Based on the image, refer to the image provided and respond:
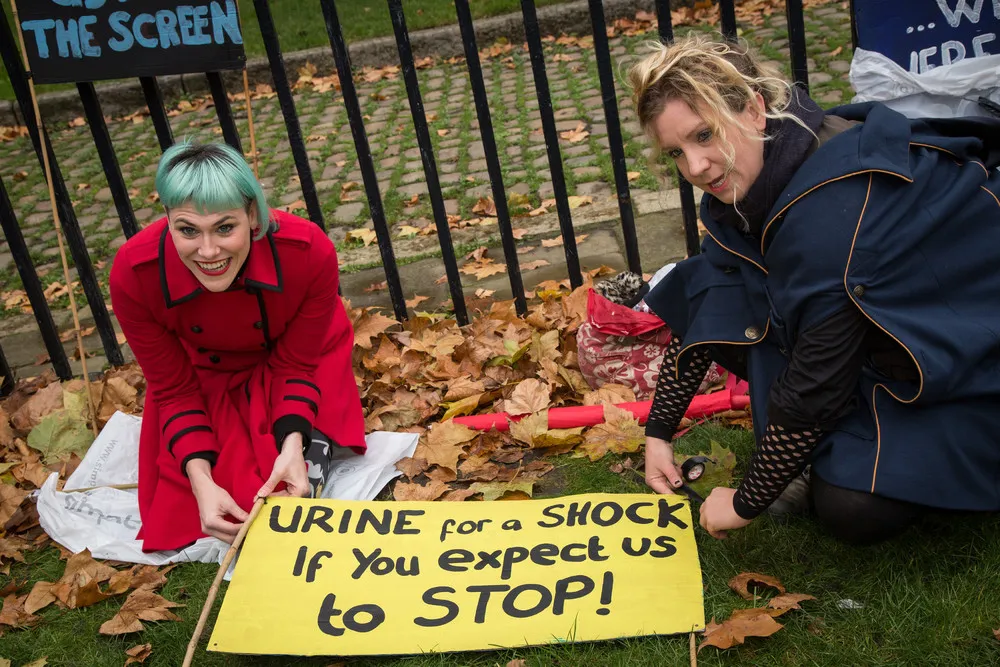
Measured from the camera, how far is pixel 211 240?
93.9 inches

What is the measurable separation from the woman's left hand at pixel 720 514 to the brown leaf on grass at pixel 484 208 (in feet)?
9.77

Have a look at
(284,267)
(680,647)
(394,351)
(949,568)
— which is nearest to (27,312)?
(394,351)

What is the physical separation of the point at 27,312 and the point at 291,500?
115 inches

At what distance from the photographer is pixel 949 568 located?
6.98ft

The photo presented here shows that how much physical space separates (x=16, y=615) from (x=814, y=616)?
6.93 ft

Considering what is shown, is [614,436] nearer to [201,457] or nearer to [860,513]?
[860,513]

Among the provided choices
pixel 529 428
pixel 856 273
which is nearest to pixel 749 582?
pixel 856 273

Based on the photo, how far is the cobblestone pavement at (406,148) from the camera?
5.14 metres

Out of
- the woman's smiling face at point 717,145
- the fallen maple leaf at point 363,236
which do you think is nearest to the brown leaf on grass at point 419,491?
the woman's smiling face at point 717,145

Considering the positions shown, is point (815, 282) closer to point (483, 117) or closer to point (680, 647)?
point (680, 647)

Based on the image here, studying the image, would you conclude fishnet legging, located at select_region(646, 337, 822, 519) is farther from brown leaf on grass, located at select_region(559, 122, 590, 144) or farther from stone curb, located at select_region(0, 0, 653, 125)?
stone curb, located at select_region(0, 0, 653, 125)

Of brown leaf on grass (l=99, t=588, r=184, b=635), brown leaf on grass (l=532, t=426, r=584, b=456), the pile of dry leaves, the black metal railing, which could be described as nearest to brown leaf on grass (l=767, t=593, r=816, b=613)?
the pile of dry leaves

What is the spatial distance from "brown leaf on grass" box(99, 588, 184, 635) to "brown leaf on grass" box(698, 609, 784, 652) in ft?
4.50

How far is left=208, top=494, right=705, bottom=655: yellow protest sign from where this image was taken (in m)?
2.10
